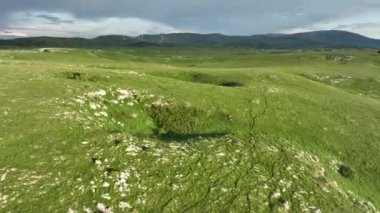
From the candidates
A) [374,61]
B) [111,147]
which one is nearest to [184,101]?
[111,147]

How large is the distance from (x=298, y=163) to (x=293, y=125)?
35.5 feet

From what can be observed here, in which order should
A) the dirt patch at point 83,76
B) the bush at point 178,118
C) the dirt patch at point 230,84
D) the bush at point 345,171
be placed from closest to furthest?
the bush at point 345,171 → the bush at point 178,118 → the dirt patch at point 83,76 → the dirt patch at point 230,84

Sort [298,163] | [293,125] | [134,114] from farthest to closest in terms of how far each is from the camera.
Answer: [293,125], [134,114], [298,163]

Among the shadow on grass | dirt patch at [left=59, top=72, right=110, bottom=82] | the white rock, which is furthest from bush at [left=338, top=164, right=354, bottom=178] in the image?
dirt patch at [left=59, top=72, right=110, bottom=82]

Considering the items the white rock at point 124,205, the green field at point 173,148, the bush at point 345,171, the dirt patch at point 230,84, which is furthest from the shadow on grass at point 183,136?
the dirt patch at point 230,84

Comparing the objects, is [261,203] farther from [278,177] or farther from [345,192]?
[345,192]

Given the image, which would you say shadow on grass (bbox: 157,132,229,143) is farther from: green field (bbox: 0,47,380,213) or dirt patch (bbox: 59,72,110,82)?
dirt patch (bbox: 59,72,110,82)

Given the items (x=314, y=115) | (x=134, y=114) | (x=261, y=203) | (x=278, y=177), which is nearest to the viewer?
(x=261, y=203)

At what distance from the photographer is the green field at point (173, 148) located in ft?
69.8

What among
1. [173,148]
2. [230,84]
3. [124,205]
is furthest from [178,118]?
[230,84]

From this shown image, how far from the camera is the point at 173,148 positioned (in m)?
26.4

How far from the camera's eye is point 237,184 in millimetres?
23172

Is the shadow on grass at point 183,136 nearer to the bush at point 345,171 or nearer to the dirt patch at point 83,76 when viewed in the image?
the bush at point 345,171

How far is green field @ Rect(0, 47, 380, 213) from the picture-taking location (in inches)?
838
